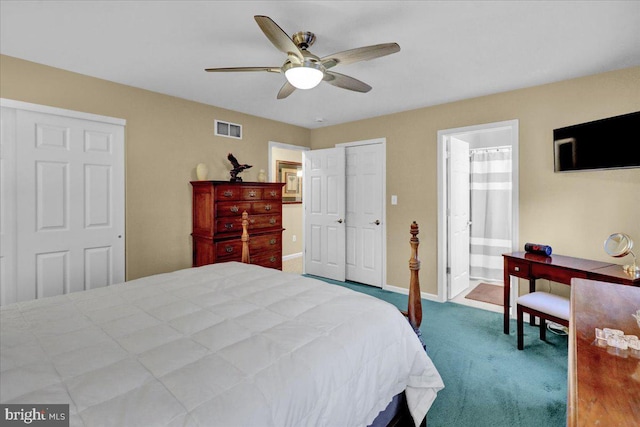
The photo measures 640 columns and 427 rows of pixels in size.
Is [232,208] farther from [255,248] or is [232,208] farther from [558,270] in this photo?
[558,270]

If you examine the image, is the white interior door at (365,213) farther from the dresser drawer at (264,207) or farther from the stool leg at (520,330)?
the stool leg at (520,330)

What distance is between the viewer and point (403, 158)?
414 cm

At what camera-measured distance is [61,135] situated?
109 inches

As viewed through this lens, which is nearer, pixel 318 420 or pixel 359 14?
pixel 318 420

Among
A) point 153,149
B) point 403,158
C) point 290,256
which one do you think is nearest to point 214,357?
point 153,149

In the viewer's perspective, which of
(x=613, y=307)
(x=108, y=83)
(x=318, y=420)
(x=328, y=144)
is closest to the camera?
(x=318, y=420)

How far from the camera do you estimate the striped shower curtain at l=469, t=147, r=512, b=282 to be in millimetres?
4758

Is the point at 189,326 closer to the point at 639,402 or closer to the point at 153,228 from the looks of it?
the point at 639,402

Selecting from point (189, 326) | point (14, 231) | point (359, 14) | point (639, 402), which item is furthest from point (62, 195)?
point (639, 402)

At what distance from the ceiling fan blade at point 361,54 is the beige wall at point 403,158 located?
2197 millimetres

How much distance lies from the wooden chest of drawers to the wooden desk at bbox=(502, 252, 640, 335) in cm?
266

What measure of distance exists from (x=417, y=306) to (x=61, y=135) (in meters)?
3.35

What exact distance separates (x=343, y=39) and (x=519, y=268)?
256 cm

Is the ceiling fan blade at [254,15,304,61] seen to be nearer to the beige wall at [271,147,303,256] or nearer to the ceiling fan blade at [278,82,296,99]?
the ceiling fan blade at [278,82,296,99]
